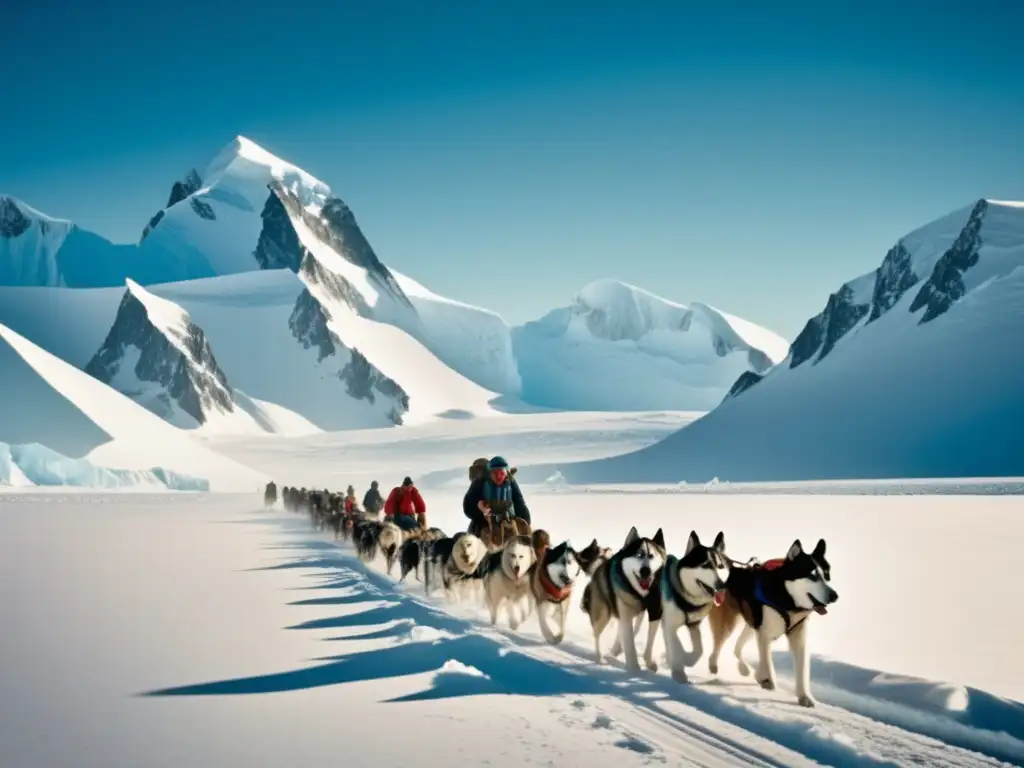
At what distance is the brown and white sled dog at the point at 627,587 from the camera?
8.30m

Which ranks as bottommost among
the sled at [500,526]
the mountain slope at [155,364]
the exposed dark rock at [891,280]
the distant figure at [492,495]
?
the sled at [500,526]

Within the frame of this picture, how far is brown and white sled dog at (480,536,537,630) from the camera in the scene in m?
10.8

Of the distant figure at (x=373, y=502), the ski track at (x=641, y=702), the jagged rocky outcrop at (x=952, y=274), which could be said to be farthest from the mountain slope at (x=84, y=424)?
the jagged rocky outcrop at (x=952, y=274)

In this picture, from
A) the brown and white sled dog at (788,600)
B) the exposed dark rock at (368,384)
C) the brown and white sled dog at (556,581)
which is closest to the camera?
the brown and white sled dog at (788,600)

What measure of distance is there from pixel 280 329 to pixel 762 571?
18475 cm

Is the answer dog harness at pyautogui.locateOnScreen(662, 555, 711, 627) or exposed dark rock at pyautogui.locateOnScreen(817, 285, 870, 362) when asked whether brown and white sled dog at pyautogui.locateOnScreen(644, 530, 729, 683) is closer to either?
dog harness at pyautogui.locateOnScreen(662, 555, 711, 627)

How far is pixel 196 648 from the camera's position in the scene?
8977 mm

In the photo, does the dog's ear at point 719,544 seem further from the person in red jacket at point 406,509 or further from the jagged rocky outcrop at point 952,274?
the jagged rocky outcrop at point 952,274

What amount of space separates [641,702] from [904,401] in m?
85.6

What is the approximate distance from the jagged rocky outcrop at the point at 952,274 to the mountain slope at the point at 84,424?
231ft

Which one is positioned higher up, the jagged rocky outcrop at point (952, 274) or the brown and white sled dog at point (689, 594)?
the jagged rocky outcrop at point (952, 274)

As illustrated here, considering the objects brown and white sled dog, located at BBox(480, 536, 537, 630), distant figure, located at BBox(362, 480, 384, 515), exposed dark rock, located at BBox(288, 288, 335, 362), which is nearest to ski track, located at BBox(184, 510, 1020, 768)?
brown and white sled dog, located at BBox(480, 536, 537, 630)

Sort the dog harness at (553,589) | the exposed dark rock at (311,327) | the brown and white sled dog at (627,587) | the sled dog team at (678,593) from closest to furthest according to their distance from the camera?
1. the sled dog team at (678,593)
2. the brown and white sled dog at (627,587)
3. the dog harness at (553,589)
4. the exposed dark rock at (311,327)

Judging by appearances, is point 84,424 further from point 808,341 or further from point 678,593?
point 808,341
